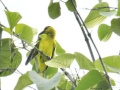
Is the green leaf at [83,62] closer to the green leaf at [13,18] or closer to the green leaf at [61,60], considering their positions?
the green leaf at [61,60]

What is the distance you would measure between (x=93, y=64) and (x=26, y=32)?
18cm

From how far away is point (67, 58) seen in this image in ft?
2.05

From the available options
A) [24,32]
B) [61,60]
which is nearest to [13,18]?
[24,32]

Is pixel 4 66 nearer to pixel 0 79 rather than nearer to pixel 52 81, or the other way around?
pixel 0 79

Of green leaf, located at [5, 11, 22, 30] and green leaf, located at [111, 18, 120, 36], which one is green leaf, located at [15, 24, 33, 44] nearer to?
green leaf, located at [5, 11, 22, 30]

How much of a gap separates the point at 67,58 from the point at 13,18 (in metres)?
0.15

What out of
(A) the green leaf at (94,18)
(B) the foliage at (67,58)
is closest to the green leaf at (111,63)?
(B) the foliage at (67,58)

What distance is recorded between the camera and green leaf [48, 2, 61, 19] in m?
0.72

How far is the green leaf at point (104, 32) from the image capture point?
2.34 ft

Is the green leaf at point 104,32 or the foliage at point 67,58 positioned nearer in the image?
the foliage at point 67,58

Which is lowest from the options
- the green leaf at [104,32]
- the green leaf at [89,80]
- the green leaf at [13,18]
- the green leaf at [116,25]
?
the green leaf at [104,32]

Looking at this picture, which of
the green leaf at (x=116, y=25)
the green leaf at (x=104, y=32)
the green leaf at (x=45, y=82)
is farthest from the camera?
the green leaf at (x=104, y=32)

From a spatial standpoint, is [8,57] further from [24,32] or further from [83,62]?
[83,62]

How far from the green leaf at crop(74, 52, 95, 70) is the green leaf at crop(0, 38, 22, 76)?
16cm
